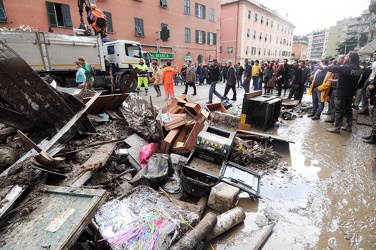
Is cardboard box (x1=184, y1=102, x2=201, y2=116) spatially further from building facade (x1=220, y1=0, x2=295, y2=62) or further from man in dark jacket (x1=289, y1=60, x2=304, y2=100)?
building facade (x1=220, y1=0, x2=295, y2=62)

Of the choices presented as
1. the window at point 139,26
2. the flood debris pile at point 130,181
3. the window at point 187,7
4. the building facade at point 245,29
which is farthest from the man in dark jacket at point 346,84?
the building facade at point 245,29

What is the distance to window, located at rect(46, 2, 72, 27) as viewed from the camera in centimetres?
1271

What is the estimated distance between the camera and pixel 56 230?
1598 mm

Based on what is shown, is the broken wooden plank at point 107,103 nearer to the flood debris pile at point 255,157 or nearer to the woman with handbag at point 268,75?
the flood debris pile at point 255,157

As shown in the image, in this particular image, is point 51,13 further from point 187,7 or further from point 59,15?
point 187,7

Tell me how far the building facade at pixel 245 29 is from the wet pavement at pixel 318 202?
2893 centimetres

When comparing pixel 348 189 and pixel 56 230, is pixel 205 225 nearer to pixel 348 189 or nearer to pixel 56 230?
pixel 56 230

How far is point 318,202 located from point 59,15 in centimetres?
1720

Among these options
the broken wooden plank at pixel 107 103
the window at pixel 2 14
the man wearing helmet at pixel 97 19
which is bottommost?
the broken wooden plank at pixel 107 103

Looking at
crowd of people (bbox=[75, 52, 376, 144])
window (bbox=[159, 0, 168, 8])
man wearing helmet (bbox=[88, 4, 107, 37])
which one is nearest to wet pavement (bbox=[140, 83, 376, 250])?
crowd of people (bbox=[75, 52, 376, 144])

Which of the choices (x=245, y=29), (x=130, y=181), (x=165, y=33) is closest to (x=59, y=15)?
(x=165, y=33)

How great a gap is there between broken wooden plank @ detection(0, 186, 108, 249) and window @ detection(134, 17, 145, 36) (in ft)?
60.0

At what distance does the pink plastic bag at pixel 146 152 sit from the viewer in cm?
340

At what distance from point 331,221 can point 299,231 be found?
477 millimetres
